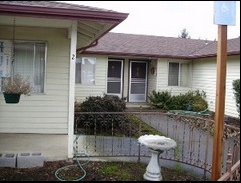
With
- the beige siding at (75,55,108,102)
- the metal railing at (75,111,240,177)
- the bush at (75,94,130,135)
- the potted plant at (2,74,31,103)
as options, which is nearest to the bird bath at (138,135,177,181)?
the metal railing at (75,111,240,177)

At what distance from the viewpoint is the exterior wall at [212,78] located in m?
13.2

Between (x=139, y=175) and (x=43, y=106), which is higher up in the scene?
(x=43, y=106)

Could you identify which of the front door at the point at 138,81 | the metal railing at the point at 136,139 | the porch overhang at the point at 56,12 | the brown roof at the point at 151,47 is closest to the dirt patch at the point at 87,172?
the metal railing at the point at 136,139

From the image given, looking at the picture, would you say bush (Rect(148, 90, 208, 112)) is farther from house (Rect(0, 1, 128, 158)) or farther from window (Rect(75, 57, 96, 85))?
house (Rect(0, 1, 128, 158))

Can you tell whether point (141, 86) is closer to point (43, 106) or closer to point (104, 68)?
point (104, 68)

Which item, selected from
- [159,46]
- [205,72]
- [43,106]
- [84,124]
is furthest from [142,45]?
A: [43,106]

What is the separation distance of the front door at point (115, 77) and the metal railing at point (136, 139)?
5273mm

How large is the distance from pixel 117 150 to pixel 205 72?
9.66 metres

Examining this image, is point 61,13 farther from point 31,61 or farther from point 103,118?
point 103,118

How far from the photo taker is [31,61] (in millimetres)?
8000

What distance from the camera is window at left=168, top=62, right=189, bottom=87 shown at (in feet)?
55.2

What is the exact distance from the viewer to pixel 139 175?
550cm

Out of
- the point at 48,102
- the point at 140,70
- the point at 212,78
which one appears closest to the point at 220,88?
the point at 48,102

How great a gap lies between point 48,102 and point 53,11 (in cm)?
329
